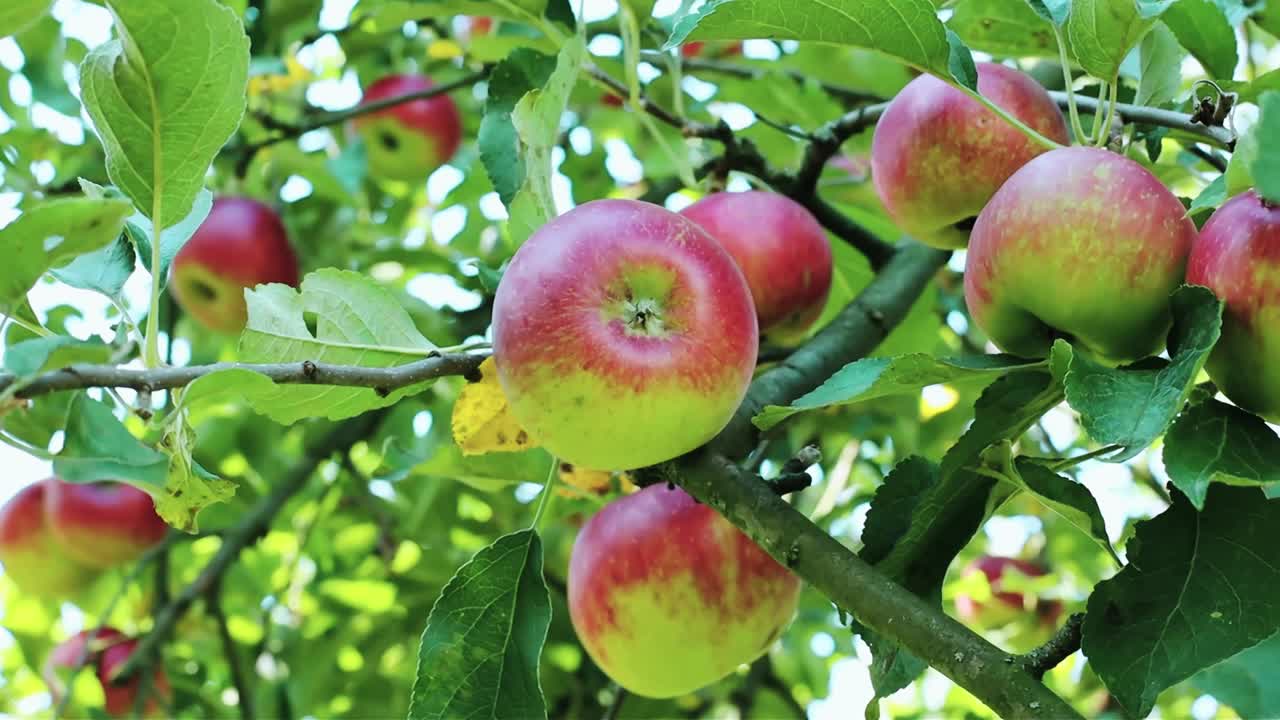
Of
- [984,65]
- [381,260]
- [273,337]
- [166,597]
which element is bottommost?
[166,597]

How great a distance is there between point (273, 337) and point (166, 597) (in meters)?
1.64

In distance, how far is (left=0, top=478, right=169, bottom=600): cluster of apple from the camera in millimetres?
2439

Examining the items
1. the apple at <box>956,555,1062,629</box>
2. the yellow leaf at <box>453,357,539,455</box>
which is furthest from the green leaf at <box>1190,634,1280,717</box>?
the apple at <box>956,555,1062,629</box>

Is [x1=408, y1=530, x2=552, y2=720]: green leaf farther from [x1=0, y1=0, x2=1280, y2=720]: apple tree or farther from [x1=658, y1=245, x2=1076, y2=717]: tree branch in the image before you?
[x1=658, y1=245, x2=1076, y2=717]: tree branch

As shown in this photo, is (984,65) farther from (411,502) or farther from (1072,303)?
(411,502)

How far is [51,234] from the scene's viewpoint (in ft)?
2.59

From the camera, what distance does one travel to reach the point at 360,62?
2.56m

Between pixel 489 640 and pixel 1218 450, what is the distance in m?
0.63

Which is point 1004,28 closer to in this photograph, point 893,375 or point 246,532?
point 893,375

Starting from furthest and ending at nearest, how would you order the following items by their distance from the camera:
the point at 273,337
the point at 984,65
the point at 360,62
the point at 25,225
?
the point at 360,62, the point at 984,65, the point at 273,337, the point at 25,225

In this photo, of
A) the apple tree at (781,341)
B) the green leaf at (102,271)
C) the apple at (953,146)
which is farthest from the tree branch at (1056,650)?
the green leaf at (102,271)

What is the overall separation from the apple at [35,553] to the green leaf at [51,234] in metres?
1.92

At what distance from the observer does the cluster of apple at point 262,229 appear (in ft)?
7.62

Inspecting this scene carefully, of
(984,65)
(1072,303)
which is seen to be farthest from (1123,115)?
(1072,303)
